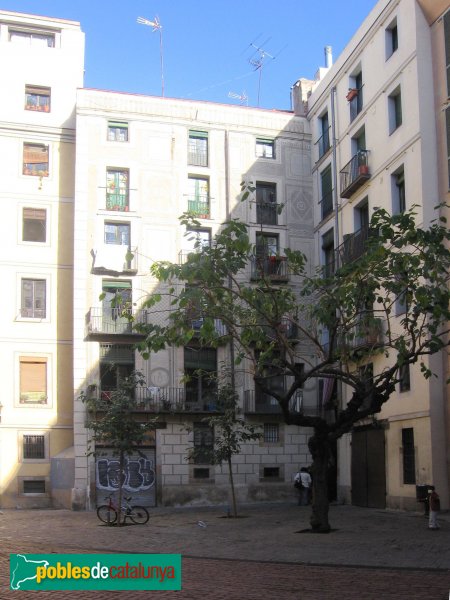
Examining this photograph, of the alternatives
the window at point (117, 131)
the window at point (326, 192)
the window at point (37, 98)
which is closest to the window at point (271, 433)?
the window at point (326, 192)

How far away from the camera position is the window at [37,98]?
37194 millimetres

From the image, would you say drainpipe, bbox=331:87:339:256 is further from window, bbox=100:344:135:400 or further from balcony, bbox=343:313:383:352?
window, bbox=100:344:135:400

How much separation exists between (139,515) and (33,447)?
1062cm

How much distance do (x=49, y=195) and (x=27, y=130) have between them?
2.90 metres

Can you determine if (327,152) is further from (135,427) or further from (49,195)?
(135,427)

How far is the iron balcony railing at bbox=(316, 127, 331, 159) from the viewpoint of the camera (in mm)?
36094

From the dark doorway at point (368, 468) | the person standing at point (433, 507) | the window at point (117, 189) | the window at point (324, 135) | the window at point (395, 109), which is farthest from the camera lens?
the window at point (324, 135)

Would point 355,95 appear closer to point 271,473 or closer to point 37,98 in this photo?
point 37,98

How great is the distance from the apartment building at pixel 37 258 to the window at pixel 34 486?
39 millimetres

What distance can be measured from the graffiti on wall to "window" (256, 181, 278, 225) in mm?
11160

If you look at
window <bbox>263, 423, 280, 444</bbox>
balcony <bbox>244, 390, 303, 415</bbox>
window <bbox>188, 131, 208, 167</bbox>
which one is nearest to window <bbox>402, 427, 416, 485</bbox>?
balcony <bbox>244, 390, 303, 415</bbox>

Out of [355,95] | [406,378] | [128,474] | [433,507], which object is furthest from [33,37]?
[433,507]

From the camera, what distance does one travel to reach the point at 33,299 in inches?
1401

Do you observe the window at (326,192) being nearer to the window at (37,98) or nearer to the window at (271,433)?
the window at (271,433)
